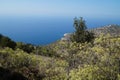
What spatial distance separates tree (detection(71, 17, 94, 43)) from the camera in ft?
237

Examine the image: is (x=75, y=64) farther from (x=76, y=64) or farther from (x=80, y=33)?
(x=80, y=33)

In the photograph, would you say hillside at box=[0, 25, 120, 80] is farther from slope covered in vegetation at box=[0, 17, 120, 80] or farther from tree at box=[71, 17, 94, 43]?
tree at box=[71, 17, 94, 43]

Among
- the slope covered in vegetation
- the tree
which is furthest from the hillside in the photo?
the tree

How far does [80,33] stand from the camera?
7425 centimetres

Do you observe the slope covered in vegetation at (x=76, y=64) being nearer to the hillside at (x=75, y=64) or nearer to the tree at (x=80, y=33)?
the hillside at (x=75, y=64)

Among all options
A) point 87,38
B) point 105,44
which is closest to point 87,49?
point 105,44

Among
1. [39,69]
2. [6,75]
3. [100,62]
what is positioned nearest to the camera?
[100,62]

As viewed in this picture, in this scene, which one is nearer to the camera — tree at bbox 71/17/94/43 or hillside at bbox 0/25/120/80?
hillside at bbox 0/25/120/80

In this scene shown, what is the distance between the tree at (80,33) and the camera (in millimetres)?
72206

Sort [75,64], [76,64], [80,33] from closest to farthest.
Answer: [76,64] < [75,64] < [80,33]

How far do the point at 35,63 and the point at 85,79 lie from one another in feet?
43.7

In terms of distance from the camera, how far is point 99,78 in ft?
58.1

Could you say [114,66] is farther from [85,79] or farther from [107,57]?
[85,79]

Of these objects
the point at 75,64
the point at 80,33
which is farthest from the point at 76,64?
the point at 80,33
